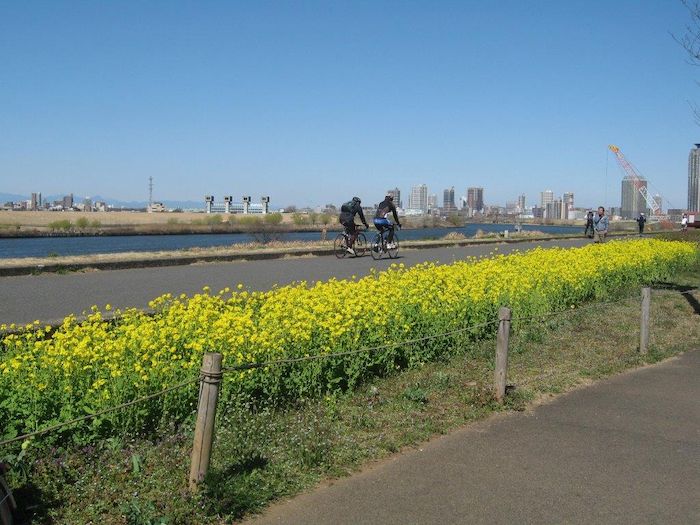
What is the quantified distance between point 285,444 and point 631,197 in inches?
5417

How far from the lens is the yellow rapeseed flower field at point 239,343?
5.36 metres

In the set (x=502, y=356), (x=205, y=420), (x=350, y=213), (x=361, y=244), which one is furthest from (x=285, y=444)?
(x=361, y=244)

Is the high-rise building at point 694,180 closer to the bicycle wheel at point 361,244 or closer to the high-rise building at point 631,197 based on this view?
the bicycle wheel at point 361,244

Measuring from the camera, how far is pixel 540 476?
5402 millimetres

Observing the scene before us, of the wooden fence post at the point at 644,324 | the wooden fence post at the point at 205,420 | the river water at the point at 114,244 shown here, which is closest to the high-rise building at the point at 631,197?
the river water at the point at 114,244

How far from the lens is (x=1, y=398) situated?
518 centimetres

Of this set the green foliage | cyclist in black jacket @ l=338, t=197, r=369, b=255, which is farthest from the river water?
the green foliage

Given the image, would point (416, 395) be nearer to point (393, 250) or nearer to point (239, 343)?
point (239, 343)

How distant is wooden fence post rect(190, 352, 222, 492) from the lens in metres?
4.68

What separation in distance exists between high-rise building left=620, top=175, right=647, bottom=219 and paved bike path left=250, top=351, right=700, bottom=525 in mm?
118556

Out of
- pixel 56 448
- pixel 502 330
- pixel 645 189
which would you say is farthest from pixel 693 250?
pixel 645 189

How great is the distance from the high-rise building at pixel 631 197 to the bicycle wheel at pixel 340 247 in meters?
104

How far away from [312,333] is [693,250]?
20.3 meters

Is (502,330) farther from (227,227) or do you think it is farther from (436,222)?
(436,222)
